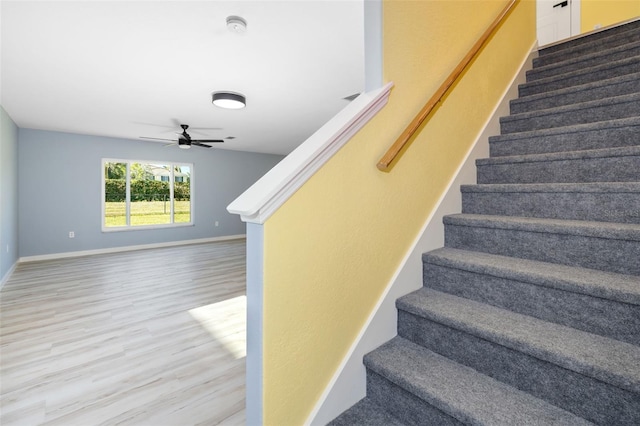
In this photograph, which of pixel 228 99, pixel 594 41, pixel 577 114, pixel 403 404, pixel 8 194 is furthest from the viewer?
pixel 8 194

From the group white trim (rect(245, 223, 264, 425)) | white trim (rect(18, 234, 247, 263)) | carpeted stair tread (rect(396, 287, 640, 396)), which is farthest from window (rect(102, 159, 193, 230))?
carpeted stair tread (rect(396, 287, 640, 396))

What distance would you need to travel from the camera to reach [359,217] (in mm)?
1205

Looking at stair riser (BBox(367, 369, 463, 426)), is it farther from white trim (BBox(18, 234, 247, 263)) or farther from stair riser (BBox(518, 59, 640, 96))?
white trim (BBox(18, 234, 247, 263))

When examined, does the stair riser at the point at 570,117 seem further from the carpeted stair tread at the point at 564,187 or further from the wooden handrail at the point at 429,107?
the carpeted stair tread at the point at 564,187

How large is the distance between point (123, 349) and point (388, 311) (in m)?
2.12

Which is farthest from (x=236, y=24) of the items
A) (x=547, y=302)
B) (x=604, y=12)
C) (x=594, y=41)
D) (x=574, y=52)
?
(x=604, y=12)

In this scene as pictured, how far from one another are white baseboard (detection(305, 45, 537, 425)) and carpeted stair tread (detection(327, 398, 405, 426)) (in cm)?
2

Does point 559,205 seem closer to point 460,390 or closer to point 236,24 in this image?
point 460,390

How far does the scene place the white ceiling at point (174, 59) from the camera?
2.06 meters

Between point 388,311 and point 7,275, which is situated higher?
point 388,311

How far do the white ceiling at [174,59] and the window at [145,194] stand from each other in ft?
6.14

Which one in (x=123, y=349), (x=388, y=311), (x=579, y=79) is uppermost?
(x=579, y=79)

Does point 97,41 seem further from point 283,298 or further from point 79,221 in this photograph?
point 79,221

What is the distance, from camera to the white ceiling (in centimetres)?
206
